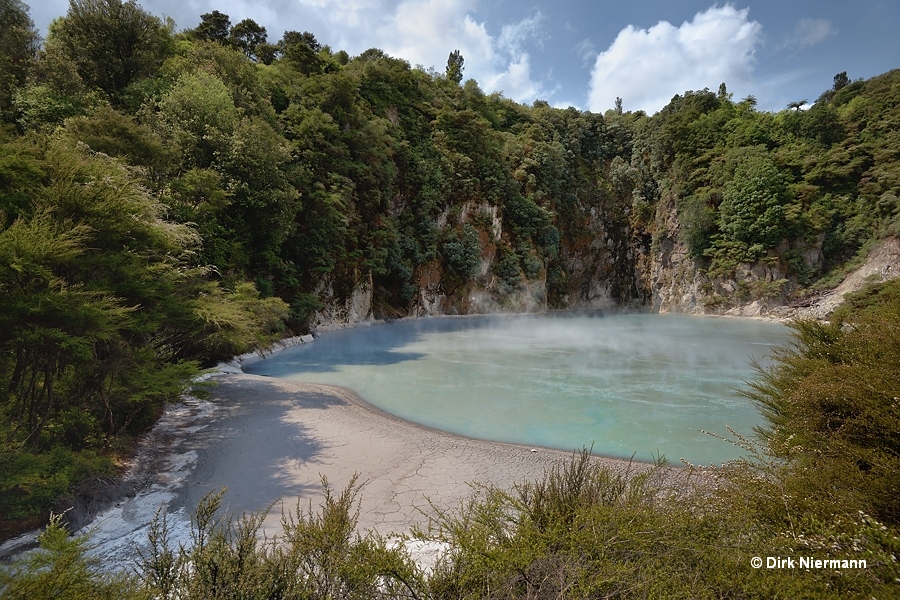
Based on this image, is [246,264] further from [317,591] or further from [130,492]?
[317,591]

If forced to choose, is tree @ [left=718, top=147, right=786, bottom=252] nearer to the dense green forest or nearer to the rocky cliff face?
the dense green forest

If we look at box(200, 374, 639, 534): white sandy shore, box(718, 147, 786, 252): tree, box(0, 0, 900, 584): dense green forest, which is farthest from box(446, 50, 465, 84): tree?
box(200, 374, 639, 534): white sandy shore

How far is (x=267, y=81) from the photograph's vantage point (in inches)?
968

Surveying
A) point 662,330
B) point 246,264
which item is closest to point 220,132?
point 246,264

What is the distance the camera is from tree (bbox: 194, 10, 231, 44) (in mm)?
32938

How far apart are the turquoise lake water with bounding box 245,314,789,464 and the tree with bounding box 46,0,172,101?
13411 mm

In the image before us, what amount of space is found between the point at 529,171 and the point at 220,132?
2823 cm

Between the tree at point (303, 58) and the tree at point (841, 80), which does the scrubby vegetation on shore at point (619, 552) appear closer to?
the tree at point (303, 58)

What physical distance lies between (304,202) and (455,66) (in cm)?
4083

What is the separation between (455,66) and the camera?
52594mm

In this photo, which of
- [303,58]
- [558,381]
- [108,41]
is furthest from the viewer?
[303,58]

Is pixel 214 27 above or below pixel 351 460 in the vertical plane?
above

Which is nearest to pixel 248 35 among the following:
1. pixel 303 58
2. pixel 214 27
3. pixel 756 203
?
pixel 214 27

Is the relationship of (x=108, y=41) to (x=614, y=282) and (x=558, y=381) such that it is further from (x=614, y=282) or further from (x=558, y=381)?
(x=614, y=282)
